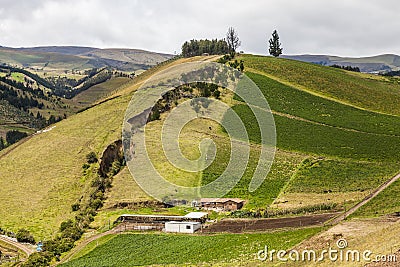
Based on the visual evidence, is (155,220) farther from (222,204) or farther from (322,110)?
(322,110)

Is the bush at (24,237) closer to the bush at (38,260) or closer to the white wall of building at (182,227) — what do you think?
the bush at (38,260)

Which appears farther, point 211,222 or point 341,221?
point 211,222

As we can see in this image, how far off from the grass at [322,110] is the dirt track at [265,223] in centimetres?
4001

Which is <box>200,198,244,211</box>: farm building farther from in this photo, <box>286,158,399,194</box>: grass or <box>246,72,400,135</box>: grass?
<box>246,72,400,135</box>: grass

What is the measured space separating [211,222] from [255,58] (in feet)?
268

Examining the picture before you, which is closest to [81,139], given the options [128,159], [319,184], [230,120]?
[128,159]

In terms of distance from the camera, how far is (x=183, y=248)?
44.9 meters

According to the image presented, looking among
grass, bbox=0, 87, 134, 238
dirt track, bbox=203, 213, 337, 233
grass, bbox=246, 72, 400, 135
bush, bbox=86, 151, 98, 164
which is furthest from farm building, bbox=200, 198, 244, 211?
grass, bbox=246, 72, 400, 135

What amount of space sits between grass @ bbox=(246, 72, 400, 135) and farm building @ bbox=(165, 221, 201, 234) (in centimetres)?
4508

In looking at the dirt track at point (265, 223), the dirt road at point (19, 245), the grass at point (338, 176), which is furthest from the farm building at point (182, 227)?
the dirt road at point (19, 245)

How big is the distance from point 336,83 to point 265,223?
239ft

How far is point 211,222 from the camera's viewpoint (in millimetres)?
54281

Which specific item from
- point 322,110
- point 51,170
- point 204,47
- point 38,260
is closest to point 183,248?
point 38,260

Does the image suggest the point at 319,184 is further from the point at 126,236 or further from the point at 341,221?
the point at 126,236
